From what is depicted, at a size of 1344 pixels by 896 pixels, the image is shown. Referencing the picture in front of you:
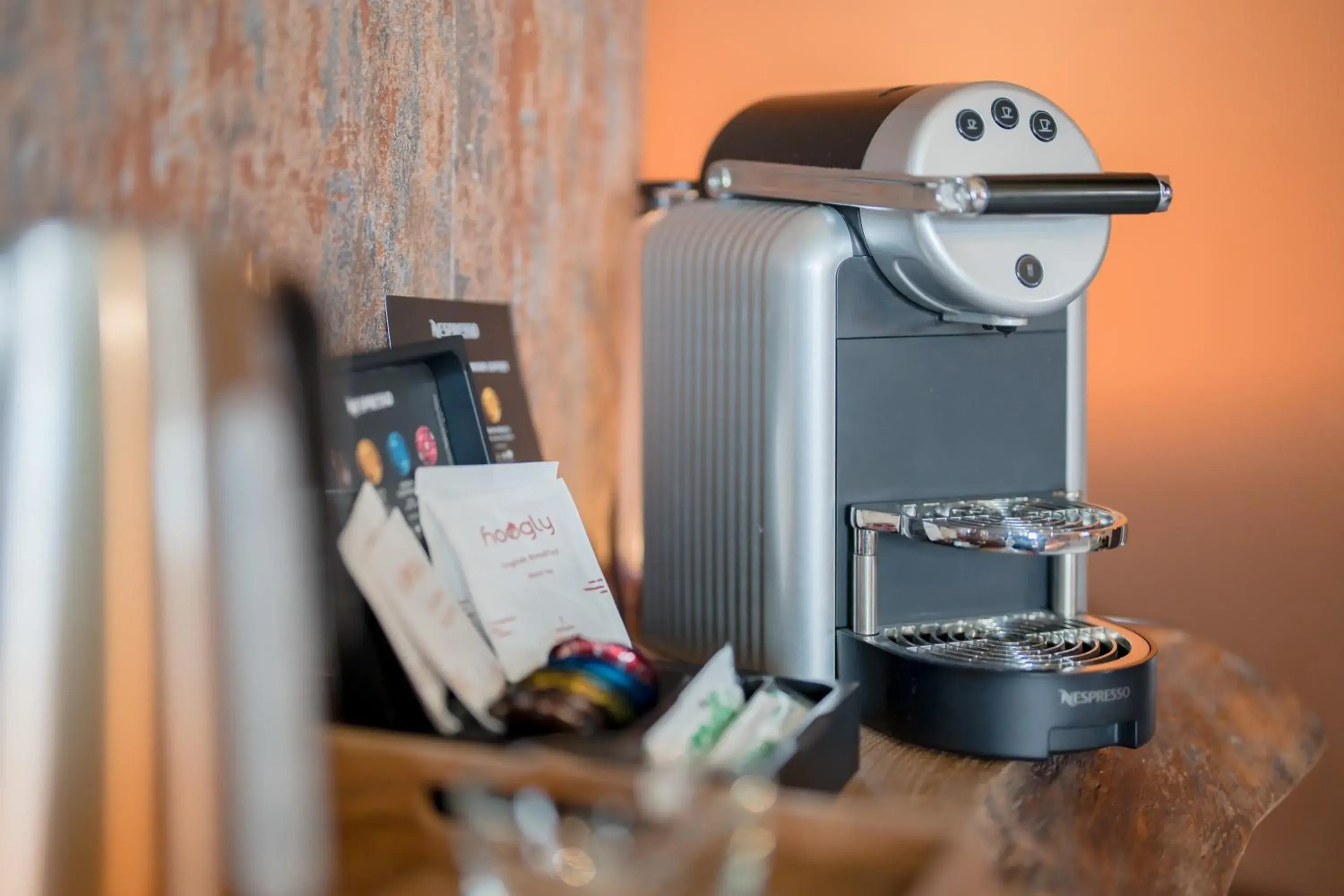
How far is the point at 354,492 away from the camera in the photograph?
0.84 metres

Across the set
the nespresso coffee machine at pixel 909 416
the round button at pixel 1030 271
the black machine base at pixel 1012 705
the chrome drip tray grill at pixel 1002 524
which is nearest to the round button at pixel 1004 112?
the nespresso coffee machine at pixel 909 416

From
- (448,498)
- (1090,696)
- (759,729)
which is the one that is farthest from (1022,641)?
(448,498)

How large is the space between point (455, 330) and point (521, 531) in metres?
0.28

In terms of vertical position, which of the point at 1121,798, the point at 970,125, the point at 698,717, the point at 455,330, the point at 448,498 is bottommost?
the point at 1121,798

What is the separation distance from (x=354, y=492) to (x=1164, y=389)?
46.0 inches

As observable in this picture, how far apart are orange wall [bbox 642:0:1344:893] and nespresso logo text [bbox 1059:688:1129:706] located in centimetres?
75

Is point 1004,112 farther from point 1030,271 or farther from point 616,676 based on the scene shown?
point 616,676

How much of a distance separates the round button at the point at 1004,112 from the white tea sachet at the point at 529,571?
434mm

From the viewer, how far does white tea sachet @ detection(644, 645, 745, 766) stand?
758mm

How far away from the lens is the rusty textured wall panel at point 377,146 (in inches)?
29.2

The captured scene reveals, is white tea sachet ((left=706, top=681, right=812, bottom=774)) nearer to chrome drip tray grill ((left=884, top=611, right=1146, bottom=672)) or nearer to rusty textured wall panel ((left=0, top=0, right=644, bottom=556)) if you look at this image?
chrome drip tray grill ((left=884, top=611, right=1146, bottom=672))

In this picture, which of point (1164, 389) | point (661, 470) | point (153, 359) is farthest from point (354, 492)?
point (1164, 389)

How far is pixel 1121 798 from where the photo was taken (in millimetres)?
975

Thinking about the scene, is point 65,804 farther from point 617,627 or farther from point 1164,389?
point 1164,389
